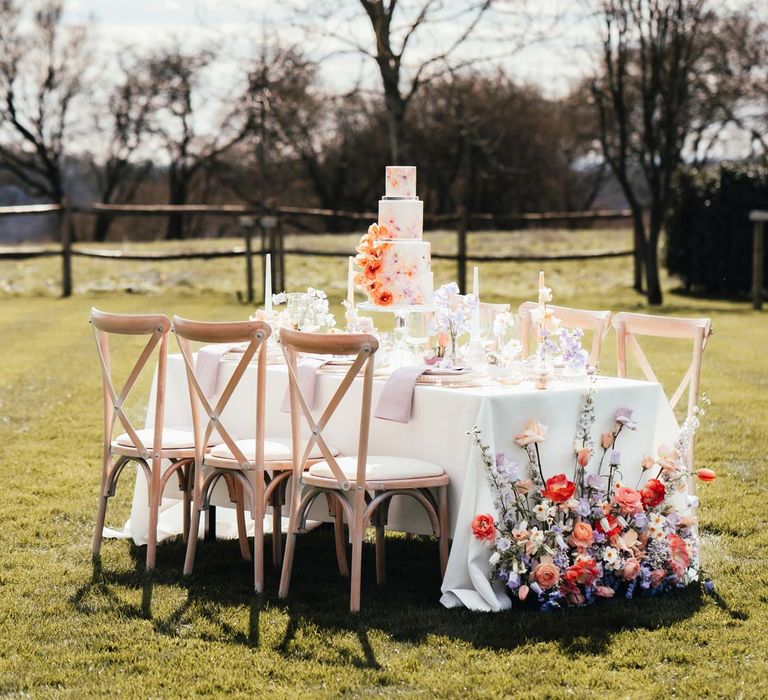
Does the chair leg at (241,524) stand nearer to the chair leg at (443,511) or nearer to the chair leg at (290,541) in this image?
the chair leg at (290,541)

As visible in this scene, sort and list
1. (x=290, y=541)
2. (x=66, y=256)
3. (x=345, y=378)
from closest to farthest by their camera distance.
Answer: (x=345, y=378), (x=290, y=541), (x=66, y=256)

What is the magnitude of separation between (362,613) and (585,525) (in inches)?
37.9

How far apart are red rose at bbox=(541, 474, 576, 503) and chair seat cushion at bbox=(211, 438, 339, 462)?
1020mm

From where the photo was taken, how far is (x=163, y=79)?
36219 millimetres

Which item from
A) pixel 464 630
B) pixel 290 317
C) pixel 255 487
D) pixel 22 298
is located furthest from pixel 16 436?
pixel 22 298

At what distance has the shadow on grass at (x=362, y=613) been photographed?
4.52m

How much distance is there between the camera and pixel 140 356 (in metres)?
5.49

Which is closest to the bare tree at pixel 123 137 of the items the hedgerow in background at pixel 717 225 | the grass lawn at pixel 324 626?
the hedgerow in background at pixel 717 225

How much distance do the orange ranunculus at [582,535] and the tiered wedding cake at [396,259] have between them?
1.43 m

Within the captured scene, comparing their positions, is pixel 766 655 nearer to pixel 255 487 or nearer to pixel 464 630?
pixel 464 630

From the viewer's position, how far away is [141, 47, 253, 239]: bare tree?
3594 cm

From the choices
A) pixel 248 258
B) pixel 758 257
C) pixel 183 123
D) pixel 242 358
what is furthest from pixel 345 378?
pixel 183 123

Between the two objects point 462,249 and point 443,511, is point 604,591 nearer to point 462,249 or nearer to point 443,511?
point 443,511

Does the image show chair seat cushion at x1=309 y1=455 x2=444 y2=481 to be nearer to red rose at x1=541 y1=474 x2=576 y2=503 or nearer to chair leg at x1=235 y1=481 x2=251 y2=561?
red rose at x1=541 y1=474 x2=576 y2=503
